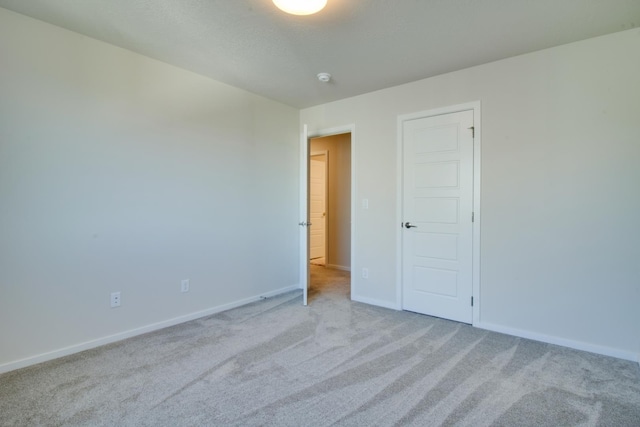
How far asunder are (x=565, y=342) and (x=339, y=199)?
381cm

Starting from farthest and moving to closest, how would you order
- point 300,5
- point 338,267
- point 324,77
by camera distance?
point 338,267
point 324,77
point 300,5

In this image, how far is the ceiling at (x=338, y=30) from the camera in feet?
6.86

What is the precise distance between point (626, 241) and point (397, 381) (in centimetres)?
201

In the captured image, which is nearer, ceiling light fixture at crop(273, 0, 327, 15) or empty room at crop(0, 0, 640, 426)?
ceiling light fixture at crop(273, 0, 327, 15)

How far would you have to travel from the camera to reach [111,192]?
2631mm

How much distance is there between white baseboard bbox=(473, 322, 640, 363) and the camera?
2.40 meters

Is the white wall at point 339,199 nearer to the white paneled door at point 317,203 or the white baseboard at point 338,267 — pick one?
the white baseboard at point 338,267

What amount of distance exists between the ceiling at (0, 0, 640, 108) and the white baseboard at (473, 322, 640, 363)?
2378mm

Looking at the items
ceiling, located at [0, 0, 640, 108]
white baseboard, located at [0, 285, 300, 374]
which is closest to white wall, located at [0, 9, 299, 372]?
white baseboard, located at [0, 285, 300, 374]

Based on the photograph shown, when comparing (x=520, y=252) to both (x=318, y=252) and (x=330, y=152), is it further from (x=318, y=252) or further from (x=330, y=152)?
(x=318, y=252)

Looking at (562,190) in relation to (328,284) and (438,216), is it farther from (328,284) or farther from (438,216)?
(328,284)

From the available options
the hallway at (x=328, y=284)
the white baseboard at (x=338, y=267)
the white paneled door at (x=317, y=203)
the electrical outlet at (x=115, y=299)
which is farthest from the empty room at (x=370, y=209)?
the white paneled door at (x=317, y=203)

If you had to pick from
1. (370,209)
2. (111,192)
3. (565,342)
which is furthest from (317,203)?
(565,342)

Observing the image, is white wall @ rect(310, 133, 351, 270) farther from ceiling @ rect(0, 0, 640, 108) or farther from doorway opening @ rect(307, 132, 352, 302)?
ceiling @ rect(0, 0, 640, 108)
